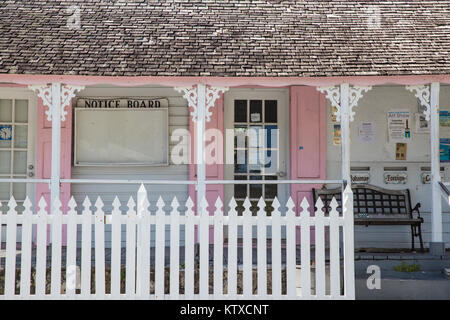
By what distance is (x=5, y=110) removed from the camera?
846 cm

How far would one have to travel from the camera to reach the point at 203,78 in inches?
268

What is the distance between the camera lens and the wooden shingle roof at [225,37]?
6.77m

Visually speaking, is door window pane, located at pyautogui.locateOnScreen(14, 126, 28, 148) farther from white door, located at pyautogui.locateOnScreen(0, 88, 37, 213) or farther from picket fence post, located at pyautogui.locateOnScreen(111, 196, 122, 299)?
picket fence post, located at pyautogui.locateOnScreen(111, 196, 122, 299)

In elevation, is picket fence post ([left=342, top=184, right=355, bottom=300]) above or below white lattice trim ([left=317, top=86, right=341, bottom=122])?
below

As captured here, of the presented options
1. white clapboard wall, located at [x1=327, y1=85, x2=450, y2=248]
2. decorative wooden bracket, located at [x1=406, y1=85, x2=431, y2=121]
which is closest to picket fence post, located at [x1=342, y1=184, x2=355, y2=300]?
decorative wooden bracket, located at [x1=406, y1=85, x2=431, y2=121]

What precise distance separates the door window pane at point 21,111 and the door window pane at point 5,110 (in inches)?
4.1

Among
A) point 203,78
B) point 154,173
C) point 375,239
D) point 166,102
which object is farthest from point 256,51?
point 375,239

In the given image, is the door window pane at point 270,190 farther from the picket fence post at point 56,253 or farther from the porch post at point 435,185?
the picket fence post at point 56,253

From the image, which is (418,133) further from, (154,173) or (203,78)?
(154,173)

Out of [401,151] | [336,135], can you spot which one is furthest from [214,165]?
[401,151]

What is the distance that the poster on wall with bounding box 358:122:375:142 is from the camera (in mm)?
8406

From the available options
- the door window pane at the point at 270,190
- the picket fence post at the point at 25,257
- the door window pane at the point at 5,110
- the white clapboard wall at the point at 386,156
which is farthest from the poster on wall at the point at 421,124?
the door window pane at the point at 5,110

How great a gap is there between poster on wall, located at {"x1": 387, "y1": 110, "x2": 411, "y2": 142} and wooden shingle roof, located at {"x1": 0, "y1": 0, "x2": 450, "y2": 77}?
1.42 metres

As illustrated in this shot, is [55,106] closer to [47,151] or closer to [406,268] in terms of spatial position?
[47,151]
